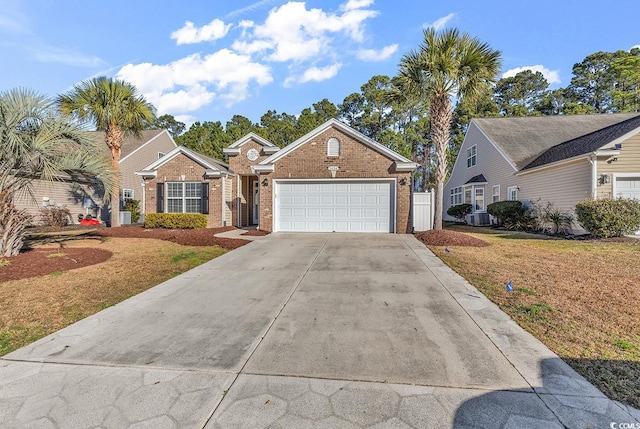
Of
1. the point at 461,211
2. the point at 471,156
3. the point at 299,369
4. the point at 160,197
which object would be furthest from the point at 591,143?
the point at 160,197

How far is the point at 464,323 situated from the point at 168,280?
5.21 metres

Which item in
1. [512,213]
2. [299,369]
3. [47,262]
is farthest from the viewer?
[512,213]

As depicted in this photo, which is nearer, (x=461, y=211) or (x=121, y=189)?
(x=121, y=189)

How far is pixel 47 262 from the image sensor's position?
6.69 m

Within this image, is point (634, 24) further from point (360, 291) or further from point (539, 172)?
point (360, 291)

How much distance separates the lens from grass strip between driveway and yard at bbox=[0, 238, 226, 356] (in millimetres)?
3633

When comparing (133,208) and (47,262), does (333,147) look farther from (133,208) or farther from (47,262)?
(133,208)

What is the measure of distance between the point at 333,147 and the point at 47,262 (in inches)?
397

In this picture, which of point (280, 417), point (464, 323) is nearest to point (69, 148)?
point (280, 417)

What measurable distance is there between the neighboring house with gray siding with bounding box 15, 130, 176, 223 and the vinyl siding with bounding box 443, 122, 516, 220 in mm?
20430

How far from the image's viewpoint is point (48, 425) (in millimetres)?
2004

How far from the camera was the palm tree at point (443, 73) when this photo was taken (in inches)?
423

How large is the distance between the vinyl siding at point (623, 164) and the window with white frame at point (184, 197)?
17692 mm

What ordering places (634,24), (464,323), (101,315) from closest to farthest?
(464,323)
(101,315)
(634,24)
